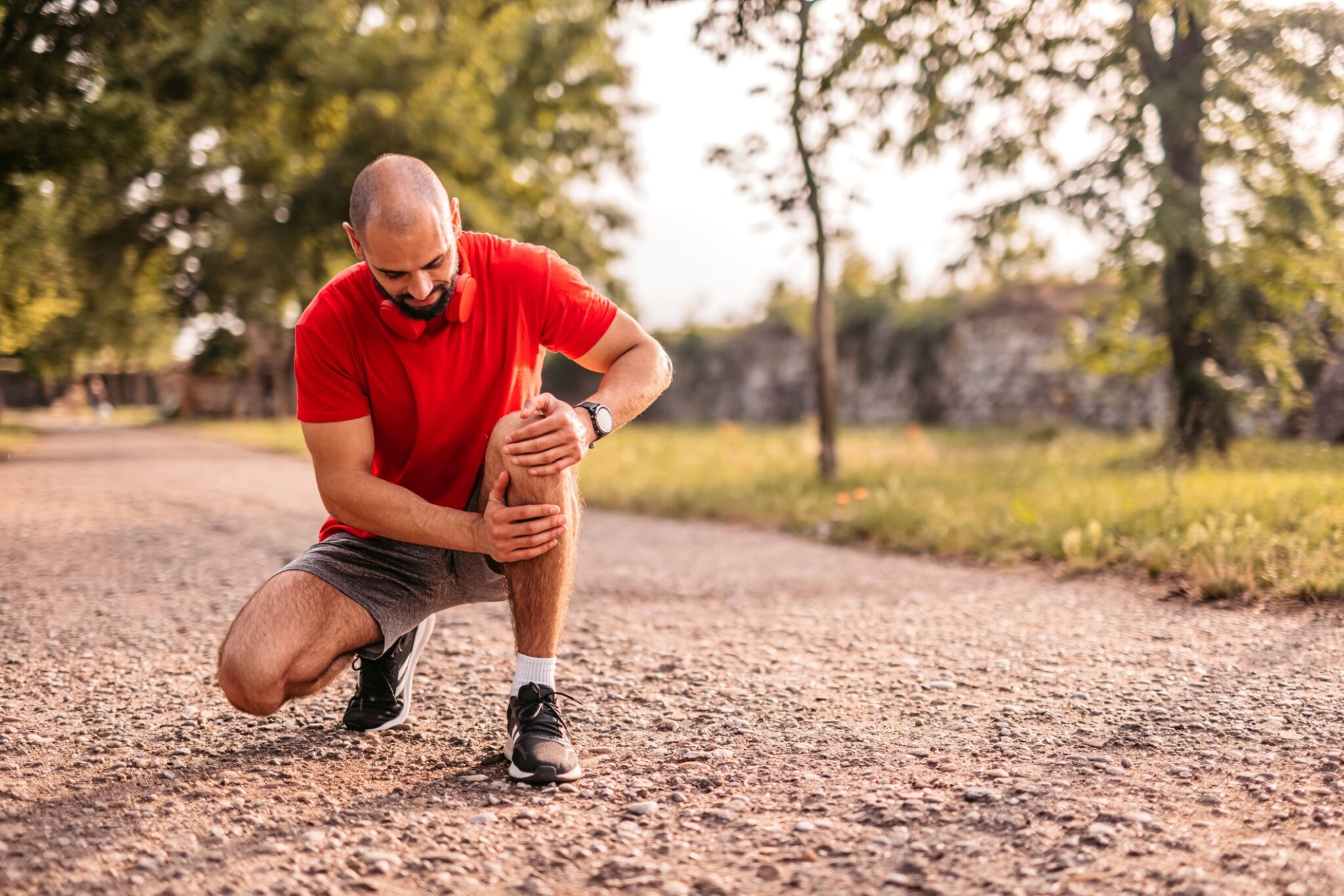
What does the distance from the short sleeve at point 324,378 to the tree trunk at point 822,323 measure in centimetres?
697

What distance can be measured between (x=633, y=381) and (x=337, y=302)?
3.02 ft

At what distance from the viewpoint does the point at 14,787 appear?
8.76 feet

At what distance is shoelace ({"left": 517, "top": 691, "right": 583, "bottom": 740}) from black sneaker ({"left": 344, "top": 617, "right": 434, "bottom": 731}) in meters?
0.62

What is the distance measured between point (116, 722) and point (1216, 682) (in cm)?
375

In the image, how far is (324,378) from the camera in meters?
2.92

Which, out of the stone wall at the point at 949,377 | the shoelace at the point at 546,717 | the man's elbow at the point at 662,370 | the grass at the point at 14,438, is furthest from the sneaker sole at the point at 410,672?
the grass at the point at 14,438

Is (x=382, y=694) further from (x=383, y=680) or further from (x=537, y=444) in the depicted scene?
(x=537, y=444)

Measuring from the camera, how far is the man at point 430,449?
2797 mm

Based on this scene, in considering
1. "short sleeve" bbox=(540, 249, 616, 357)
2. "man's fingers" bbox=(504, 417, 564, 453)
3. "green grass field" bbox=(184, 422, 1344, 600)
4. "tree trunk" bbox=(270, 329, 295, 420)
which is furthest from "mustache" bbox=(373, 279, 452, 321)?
"tree trunk" bbox=(270, 329, 295, 420)

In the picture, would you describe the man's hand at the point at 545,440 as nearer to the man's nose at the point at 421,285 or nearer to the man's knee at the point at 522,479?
the man's knee at the point at 522,479

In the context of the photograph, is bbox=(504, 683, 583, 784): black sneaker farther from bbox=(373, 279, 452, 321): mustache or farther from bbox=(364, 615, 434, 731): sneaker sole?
bbox=(373, 279, 452, 321): mustache

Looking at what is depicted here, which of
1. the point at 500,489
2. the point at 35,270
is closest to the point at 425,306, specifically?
the point at 500,489

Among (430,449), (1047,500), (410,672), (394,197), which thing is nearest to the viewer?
(394,197)

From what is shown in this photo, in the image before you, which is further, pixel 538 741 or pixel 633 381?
pixel 633 381
